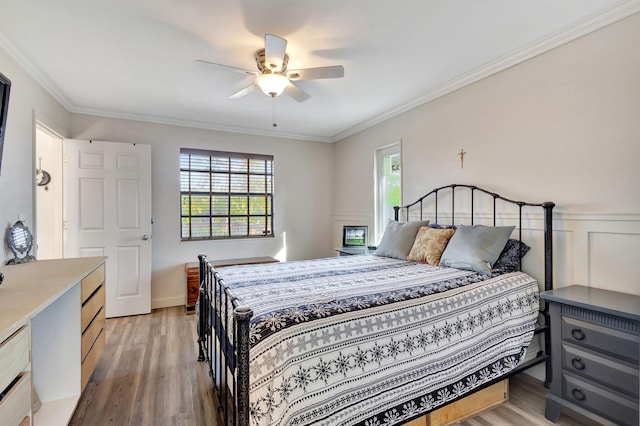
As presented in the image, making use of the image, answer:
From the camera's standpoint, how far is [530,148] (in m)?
2.38

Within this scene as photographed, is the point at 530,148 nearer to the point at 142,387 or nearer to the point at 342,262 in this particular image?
the point at 342,262

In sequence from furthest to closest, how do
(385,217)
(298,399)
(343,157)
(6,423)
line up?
(343,157) → (385,217) → (298,399) → (6,423)

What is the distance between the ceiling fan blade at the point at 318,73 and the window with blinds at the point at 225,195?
2.52 meters

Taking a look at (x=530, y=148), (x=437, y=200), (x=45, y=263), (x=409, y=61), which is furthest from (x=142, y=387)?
(x=530, y=148)

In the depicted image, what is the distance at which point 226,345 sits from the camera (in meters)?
1.56

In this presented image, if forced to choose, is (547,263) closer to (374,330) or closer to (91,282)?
(374,330)

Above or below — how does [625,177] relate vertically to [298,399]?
above

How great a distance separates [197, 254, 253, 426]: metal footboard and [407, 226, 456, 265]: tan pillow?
1.72 m

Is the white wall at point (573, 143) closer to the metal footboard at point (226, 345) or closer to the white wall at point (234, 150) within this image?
the metal footboard at point (226, 345)

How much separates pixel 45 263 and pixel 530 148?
390 cm

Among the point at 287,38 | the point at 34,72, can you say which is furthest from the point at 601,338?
the point at 34,72

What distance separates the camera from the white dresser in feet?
4.08

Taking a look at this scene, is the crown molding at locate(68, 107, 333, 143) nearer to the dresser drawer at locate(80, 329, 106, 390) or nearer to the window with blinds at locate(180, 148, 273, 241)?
the window with blinds at locate(180, 148, 273, 241)

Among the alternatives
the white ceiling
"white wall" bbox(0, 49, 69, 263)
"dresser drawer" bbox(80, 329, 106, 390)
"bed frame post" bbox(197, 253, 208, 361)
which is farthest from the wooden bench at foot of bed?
"white wall" bbox(0, 49, 69, 263)
